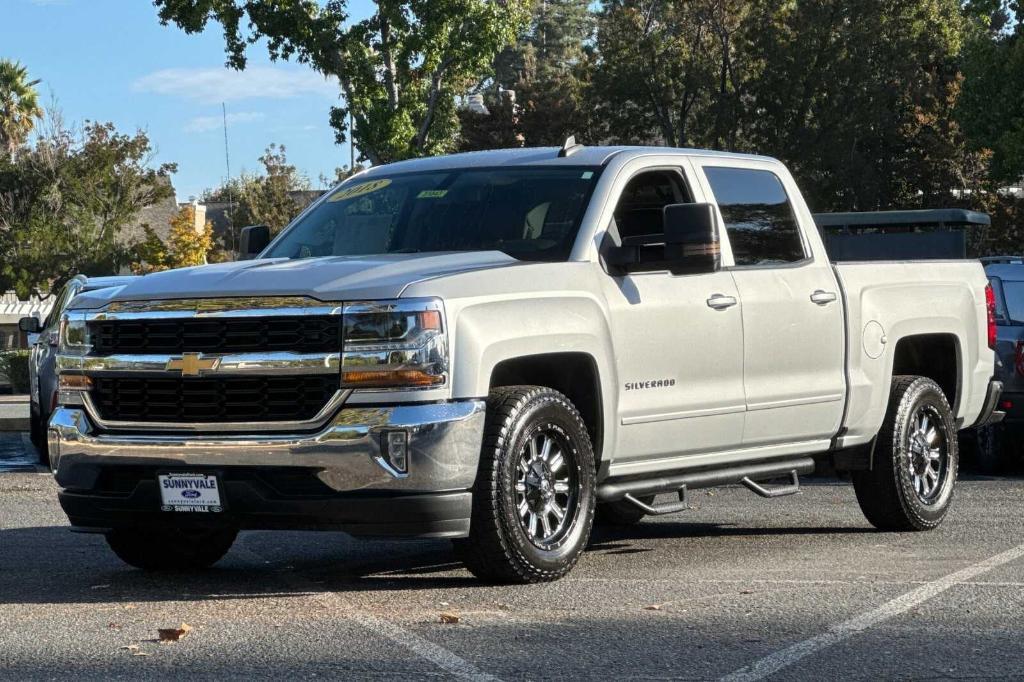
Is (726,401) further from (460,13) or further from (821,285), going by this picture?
(460,13)

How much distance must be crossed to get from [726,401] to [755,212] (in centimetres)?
126

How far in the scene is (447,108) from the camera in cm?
3916

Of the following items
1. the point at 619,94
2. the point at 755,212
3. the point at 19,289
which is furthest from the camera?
the point at 19,289

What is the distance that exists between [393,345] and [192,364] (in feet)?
3.05

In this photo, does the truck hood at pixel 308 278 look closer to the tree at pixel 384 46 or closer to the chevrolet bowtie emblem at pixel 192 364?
the chevrolet bowtie emblem at pixel 192 364

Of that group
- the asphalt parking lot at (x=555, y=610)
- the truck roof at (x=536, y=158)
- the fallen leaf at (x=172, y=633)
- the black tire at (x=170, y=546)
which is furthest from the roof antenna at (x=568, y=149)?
the fallen leaf at (x=172, y=633)

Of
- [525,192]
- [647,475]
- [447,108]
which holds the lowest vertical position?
[647,475]

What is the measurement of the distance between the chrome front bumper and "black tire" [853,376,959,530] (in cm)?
348

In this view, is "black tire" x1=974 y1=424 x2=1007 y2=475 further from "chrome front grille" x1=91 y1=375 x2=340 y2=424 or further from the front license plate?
the front license plate

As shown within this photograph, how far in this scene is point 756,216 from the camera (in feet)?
31.1

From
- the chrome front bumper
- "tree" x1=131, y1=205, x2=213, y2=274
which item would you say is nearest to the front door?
the chrome front bumper

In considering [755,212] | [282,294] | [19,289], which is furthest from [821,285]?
[19,289]

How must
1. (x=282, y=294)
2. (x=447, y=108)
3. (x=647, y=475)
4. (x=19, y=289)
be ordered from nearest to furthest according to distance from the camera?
(x=282, y=294) < (x=647, y=475) < (x=447, y=108) < (x=19, y=289)

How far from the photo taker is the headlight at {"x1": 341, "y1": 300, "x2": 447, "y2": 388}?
713cm
